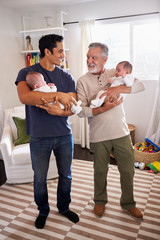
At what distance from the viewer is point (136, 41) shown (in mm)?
3918

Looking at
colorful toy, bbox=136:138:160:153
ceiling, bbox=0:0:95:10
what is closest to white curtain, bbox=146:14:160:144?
colorful toy, bbox=136:138:160:153

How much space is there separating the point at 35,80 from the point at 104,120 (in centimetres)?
68

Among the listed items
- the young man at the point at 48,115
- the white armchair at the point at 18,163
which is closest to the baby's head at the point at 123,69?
the young man at the point at 48,115

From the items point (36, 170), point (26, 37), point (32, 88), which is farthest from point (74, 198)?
point (26, 37)

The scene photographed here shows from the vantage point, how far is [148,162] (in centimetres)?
339

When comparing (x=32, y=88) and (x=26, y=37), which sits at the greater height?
(x=26, y=37)

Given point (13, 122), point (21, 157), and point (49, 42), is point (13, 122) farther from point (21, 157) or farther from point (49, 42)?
point (49, 42)

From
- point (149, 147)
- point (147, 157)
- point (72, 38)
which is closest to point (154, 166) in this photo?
point (147, 157)

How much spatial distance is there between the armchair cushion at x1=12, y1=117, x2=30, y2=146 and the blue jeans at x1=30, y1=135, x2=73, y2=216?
1209mm

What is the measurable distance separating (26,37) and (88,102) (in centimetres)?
269

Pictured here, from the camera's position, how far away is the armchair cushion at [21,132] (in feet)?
10.5

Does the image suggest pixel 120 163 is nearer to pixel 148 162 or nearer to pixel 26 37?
pixel 148 162

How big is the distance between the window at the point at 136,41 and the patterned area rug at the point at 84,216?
1.79 m

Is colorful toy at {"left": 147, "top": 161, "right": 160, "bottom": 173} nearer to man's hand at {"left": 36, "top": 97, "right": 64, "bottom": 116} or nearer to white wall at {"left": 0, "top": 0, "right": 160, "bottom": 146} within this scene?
white wall at {"left": 0, "top": 0, "right": 160, "bottom": 146}
